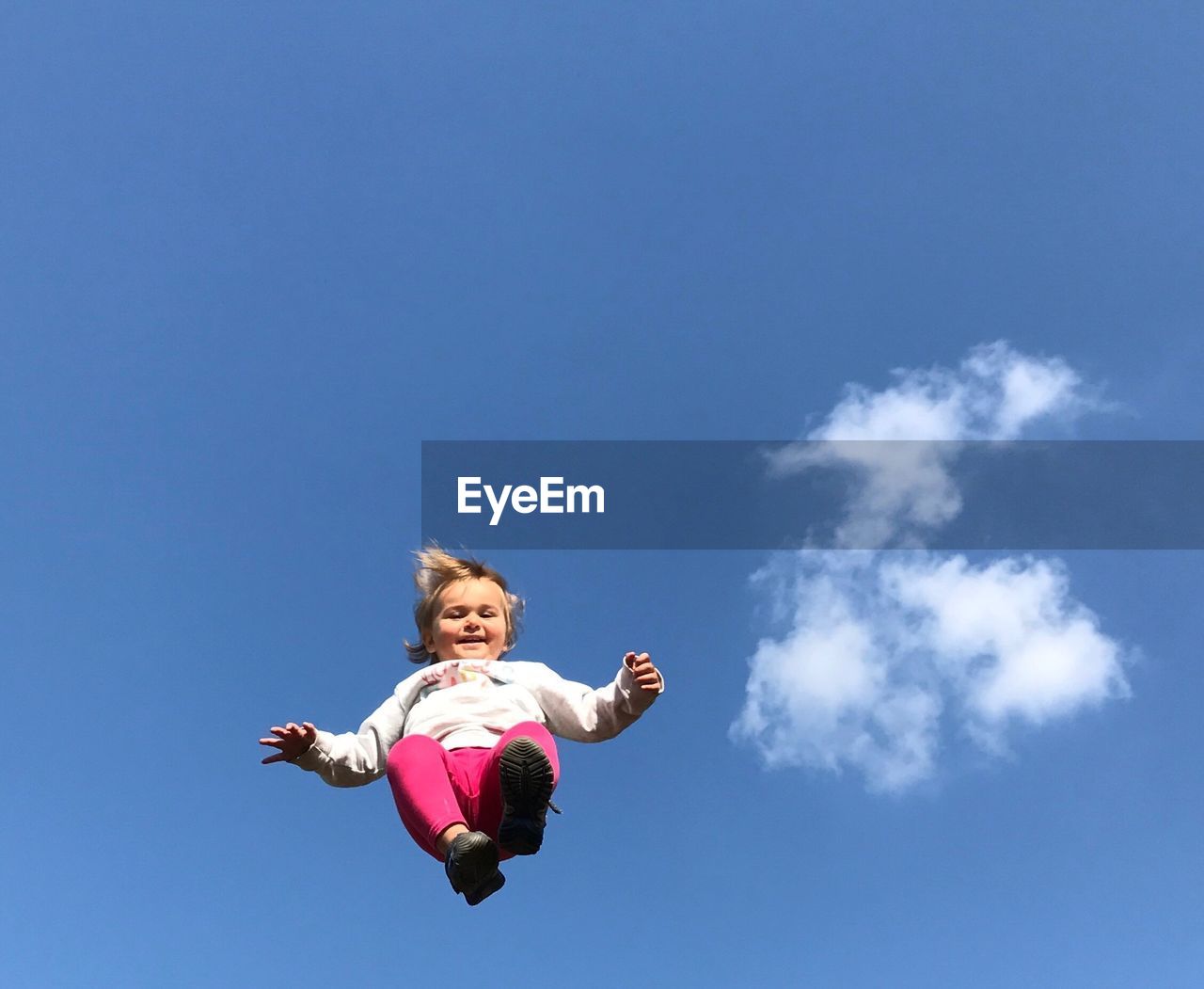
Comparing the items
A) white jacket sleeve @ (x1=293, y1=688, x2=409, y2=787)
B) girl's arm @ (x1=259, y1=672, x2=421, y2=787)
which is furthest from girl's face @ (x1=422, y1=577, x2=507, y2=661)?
white jacket sleeve @ (x1=293, y1=688, x2=409, y2=787)

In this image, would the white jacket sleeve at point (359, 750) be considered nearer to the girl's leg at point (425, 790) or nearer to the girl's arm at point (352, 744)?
the girl's arm at point (352, 744)

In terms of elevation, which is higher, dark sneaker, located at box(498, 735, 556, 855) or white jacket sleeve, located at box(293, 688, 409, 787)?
white jacket sleeve, located at box(293, 688, 409, 787)

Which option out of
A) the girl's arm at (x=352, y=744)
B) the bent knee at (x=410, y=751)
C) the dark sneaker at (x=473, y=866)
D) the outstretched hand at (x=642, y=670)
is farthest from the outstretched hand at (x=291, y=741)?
the outstretched hand at (x=642, y=670)

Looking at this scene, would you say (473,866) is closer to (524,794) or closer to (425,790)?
(524,794)

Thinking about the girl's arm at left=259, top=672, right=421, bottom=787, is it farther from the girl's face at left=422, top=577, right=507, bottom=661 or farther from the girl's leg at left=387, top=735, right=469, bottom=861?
the girl's leg at left=387, top=735, right=469, bottom=861

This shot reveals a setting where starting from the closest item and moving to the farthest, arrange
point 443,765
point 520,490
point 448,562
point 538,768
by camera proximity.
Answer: point 538,768 → point 443,765 → point 448,562 → point 520,490

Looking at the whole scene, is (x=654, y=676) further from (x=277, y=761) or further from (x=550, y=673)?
(x=277, y=761)

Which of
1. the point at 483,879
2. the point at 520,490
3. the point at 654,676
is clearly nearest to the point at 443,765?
the point at 483,879
